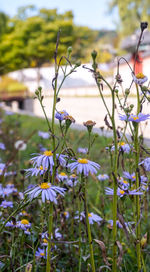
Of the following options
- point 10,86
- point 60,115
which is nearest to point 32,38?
point 10,86

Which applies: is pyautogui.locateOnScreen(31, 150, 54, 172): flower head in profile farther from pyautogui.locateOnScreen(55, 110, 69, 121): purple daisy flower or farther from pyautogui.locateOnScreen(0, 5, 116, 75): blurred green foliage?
pyautogui.locateOnScreen(0, 5, 116, 75): blurred green foliage

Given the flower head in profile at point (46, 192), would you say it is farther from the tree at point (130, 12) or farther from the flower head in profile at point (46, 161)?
the tree at point (130, 12)

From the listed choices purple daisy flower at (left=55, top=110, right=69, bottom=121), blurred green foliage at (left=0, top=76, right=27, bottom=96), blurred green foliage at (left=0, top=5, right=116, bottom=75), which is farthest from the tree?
purple daisy flower at (left=55, top=110, right=69, bottom=121)

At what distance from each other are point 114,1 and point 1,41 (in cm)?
993

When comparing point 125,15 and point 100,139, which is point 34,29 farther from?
point 100,139

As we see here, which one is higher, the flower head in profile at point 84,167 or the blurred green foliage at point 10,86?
the blurred green foliage at point 10,86

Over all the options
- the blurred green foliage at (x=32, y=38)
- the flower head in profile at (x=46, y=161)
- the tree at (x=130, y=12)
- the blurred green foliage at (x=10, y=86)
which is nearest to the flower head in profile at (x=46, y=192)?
the flower head in profile at (x=46, y=161)

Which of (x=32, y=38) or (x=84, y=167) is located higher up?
(x=32, y=38)

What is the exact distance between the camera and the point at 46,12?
2734 centimetres

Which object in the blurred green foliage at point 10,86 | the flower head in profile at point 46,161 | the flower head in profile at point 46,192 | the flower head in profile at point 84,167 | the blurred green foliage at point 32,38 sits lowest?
the flower head in profile at point 46,192

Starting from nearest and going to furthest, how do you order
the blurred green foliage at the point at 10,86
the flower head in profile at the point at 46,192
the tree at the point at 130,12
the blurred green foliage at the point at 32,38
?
the flower head in profile at the point at 46,192 < the blurred green foliage at the point at 10,86 < the tree at the point at 130,12 < the blurred green foliage at the point at 32,38

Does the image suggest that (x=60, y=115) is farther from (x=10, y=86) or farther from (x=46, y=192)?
(x=10, y=86)

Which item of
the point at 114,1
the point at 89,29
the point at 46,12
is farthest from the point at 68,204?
the point at 89,29

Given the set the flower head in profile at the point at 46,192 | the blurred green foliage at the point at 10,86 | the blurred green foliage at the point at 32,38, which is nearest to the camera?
the flower head in profile at the point at 46,192
